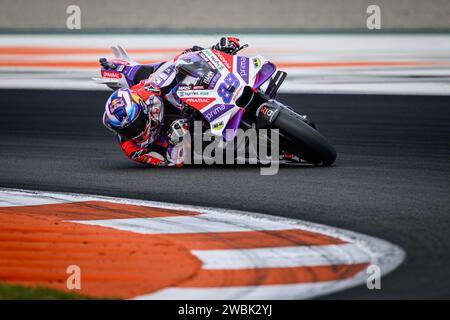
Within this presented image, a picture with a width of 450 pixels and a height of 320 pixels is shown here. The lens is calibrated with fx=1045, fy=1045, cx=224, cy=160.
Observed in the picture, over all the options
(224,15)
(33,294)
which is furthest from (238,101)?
(224,15)

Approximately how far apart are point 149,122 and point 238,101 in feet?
3.07

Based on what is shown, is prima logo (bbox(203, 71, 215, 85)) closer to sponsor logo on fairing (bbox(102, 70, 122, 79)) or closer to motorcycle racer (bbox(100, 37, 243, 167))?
motorcycle racer (bbox(100, 37, 243, 167))

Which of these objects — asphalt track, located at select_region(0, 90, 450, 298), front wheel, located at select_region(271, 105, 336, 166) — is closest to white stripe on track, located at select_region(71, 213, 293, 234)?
asphalt track, located at select_region(0, 90, 450, 298)

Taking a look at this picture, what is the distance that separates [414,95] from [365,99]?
33.8 inches

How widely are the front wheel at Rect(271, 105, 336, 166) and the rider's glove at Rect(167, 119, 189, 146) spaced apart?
0.95 m

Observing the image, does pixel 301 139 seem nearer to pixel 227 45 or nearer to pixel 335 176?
pixel 335 176

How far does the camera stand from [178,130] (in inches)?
410

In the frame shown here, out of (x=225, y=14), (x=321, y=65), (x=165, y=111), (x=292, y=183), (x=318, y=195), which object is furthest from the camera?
(x=225, y=14)

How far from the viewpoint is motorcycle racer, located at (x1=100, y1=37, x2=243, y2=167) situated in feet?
33.7

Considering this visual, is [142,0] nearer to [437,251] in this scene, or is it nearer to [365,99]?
[365,99]

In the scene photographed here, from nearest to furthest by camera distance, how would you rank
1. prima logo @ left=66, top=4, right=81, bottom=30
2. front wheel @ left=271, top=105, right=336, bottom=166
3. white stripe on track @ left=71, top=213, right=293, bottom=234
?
white stripe on track @ left=71, top=213, right=293, bottom=234 < front wheel @ left=271, top=105, right=336, bottom=166 < prima logo @ left=66, top=4, right=81, bottom=30
